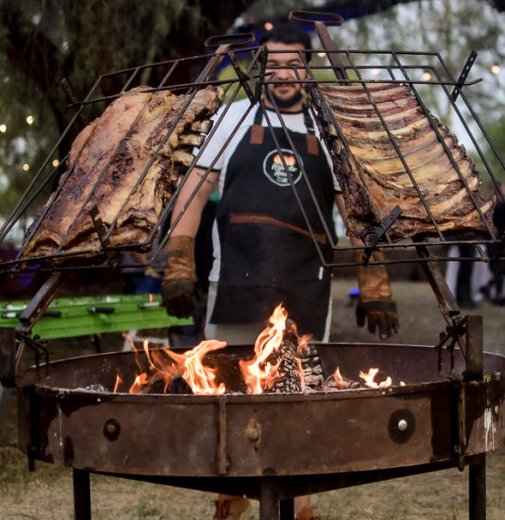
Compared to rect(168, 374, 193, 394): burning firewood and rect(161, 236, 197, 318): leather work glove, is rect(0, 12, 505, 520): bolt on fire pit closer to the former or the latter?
rect(168, 374, 193, 394): burning firewood

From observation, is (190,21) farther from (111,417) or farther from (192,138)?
(111,417)

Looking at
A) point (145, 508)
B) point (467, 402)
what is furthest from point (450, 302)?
point (145, 508)

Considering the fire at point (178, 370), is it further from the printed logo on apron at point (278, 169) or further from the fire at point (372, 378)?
the printed logo on apron at point (278, 169)

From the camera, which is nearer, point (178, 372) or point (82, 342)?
point (178, 372)

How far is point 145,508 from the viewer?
493cm

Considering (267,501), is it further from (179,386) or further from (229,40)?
(229,40)

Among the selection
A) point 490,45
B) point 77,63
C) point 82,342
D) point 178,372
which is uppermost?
point 490,45

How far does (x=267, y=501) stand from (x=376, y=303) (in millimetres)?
1519

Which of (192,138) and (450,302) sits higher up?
(192,138)

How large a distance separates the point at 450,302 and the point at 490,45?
858cm

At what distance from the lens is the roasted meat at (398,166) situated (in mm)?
2980

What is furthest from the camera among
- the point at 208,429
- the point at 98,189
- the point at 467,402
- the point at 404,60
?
the point at 404,60

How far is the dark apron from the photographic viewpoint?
4.29m

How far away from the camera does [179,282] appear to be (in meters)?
3.73
